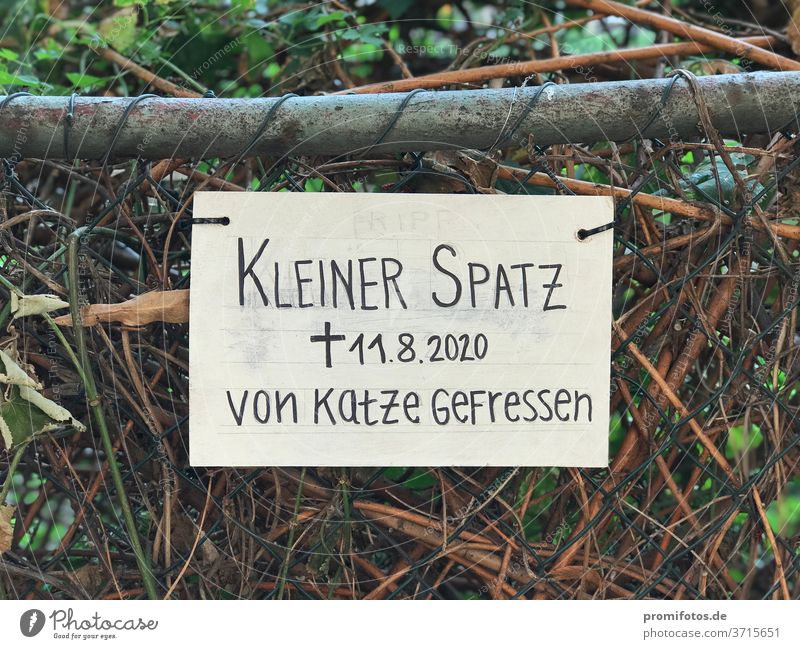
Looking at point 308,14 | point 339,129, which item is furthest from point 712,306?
point 308,14

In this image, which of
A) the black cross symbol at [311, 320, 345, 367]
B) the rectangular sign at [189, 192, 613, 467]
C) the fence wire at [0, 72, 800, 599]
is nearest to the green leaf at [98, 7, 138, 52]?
the fence wire at [0, 72, 800, 599]

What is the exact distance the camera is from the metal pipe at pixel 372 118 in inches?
29.6

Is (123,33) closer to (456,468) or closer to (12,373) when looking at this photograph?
(12,373)

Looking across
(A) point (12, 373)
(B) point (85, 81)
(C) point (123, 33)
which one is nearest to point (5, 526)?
(A) point (12, 373)

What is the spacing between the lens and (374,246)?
77 centimetres

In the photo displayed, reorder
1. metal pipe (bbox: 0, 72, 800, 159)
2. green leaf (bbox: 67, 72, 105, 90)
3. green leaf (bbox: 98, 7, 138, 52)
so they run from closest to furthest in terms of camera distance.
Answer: metal pipe (bbox: 0, 72, 800, 159) < green leaf (bbox: 67, 72, 105, 90) < green leaf (bbox: 98, 7, 138, 52)

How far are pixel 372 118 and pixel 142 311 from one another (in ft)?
1.01

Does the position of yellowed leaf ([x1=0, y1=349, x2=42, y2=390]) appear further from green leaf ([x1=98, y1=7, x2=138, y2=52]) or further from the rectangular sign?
green leaf ([x1=98, y1=7, x2=138, y2=52])

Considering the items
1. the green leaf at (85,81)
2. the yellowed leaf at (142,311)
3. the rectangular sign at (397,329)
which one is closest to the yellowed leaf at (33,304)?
the yellowed leaf at (142,311)

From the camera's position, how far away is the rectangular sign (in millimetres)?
769

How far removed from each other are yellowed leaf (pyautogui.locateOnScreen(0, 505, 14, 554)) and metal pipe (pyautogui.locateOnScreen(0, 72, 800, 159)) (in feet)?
1.20

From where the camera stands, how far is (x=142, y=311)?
0.77 meters

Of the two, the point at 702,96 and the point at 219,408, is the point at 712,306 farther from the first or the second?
the point at 219,408
